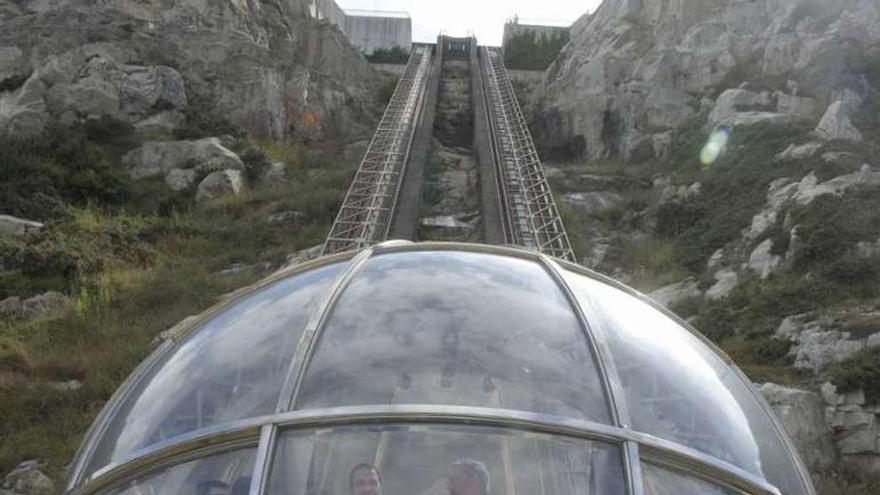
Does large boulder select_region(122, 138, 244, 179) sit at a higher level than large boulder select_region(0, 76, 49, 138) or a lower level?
lower

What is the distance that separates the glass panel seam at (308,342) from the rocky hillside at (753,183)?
17.9ft

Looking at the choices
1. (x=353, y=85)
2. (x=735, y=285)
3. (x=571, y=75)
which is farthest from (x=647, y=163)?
(x=353, y=85)

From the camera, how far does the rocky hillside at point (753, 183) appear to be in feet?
28.6

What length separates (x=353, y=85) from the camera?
109 ft

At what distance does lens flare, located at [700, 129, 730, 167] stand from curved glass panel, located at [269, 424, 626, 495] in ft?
58.0

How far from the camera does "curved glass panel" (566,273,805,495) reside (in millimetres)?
3043

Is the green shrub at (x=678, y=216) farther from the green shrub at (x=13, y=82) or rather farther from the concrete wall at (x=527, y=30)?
the concrete wall at (x=527, y=30)

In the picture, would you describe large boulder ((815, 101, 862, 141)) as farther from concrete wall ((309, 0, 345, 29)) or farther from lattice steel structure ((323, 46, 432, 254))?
concrete wall ((309, 0, 345, 29))

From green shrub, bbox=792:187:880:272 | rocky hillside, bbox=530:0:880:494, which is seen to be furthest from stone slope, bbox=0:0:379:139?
green shrub, bbox=792:187:880:272

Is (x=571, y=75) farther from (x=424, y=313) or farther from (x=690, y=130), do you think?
(x=424, y=313)

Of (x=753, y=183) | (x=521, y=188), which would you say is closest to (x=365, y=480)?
(x=753, y=183)

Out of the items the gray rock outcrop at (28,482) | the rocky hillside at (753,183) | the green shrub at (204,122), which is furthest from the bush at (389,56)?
the gray rock outcrop at (28,482)

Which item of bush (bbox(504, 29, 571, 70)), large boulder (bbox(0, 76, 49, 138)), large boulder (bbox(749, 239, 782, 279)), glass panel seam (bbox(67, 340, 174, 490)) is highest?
bush (bbox(504, 29, 571, 70))

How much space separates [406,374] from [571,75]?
28.7 metres
